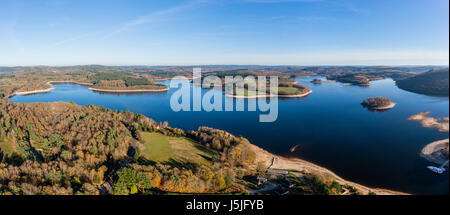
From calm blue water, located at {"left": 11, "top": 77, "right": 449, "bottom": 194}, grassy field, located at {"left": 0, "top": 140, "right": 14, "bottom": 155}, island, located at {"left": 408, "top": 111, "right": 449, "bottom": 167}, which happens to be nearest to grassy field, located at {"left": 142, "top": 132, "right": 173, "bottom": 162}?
calm blue water, located at {"left": 11, "top": 77, "right": 449, "bottom": 194}

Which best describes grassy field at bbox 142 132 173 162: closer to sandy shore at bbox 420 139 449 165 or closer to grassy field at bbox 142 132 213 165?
grassy field at bbox 142 132 213 165

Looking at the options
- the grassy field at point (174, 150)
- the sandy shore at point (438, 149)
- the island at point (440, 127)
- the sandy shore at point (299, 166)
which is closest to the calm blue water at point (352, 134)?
the island at point (440, 127)

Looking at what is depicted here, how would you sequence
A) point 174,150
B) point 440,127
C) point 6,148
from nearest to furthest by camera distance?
point 440,127 < point 6,148 < point 174,150

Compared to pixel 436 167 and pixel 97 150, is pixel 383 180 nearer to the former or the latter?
pixel 436 167

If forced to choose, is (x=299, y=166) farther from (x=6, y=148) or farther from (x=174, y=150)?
(x=6, y=148)

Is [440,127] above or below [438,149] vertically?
above

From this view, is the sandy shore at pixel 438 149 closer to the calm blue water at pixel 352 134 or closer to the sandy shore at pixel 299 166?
the calm blue water at pixel 352 134

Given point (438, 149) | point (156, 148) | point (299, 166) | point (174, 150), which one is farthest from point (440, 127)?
point (156, 148)

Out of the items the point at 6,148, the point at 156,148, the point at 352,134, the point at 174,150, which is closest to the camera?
the point at 6,148
